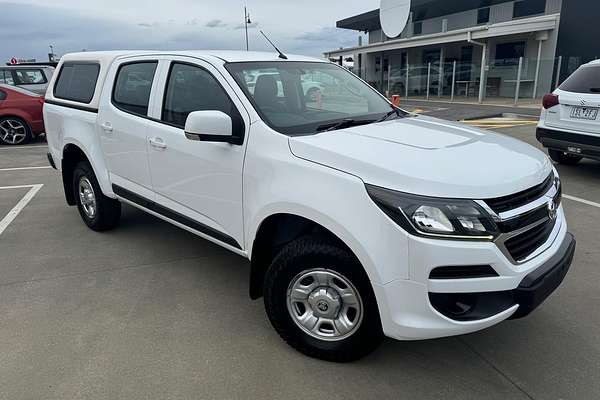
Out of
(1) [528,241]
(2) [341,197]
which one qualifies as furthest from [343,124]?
(1) [528,241]

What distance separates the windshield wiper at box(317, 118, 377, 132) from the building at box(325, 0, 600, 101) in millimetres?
17336

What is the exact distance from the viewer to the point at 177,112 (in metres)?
3.67

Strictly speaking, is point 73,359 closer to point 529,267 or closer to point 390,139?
point 390,139

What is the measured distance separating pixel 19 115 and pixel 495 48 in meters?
20.7

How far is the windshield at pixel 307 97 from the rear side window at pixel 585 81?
380 centimetres

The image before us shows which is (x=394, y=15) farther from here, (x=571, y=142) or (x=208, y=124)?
(x=208, y=124)

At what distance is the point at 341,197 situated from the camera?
246 cm

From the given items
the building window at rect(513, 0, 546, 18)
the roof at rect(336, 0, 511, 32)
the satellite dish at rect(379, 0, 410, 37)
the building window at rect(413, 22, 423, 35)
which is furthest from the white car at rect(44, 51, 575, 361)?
the building window at rect(413, 22, 423, 35)

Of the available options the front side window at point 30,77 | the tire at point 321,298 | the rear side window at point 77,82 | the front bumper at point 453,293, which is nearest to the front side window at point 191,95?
the tire at point 321,298

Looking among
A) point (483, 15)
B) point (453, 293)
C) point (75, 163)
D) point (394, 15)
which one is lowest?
point (453, 293)

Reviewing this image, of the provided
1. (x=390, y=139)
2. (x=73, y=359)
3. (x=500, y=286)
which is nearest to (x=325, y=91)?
(x=390, y=139)

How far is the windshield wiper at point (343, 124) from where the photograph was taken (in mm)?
3085

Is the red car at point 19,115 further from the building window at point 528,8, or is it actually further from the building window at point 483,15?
the building window at point 483,15

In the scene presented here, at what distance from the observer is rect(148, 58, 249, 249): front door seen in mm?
3160
